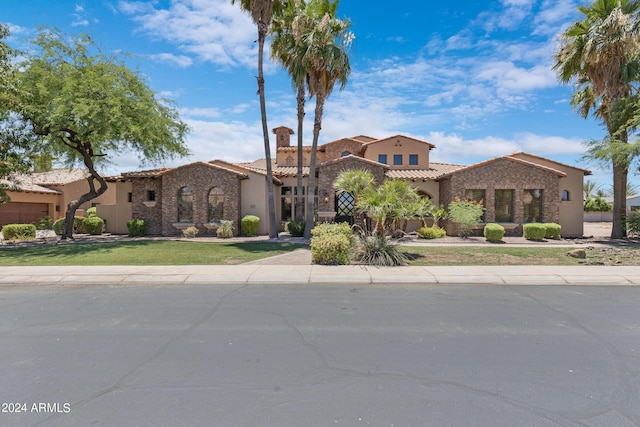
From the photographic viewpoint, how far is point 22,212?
2759 centimetres

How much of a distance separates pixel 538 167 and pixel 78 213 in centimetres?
3475

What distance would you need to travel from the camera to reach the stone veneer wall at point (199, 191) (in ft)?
67.9

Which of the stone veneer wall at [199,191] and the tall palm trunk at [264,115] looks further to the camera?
the stone veneer wall at [199,191]

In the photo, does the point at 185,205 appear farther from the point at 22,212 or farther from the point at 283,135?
the point at 22,212

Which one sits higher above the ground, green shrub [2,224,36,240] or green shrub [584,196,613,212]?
green shrub [584,196,613,212]

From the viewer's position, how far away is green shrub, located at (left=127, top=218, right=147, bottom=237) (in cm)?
2075

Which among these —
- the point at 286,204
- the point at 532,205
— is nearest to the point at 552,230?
the point at 532,205

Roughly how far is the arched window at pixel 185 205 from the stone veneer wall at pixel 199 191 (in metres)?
0.25

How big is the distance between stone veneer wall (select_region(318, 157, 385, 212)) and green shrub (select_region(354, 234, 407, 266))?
9.85 m

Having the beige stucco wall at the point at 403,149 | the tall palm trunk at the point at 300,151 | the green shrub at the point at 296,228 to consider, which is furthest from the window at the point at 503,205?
the tall palm trunk at the point at 300,151

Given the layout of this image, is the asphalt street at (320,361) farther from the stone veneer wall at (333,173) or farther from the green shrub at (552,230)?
the stone veneer wall at (333,173)

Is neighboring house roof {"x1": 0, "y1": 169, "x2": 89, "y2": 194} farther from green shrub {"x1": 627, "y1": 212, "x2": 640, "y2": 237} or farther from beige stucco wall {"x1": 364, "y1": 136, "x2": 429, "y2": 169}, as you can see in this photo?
green shrub {"x1": 627, "y1": 212, "x2": 640, "y2": 237}

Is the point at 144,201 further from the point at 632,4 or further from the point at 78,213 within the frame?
the point at 632,4

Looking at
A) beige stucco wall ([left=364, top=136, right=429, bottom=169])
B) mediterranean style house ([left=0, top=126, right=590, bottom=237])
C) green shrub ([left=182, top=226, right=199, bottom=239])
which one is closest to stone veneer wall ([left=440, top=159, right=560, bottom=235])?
mediterranean style house ([left=0, top=126, right=590, bottom=237])
